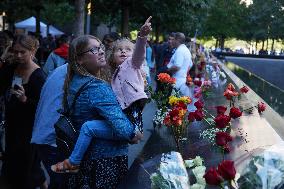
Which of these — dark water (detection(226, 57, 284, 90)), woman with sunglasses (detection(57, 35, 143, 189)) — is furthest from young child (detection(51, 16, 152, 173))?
dark water (detection(226, 57, 284, 90))

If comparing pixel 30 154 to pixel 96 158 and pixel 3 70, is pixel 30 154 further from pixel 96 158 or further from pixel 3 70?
pixel 96 158

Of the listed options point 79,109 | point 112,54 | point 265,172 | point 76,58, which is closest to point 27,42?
point 112,54

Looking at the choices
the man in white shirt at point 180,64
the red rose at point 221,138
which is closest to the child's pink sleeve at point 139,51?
the red rose at point 221,138

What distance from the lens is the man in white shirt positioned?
9.00m

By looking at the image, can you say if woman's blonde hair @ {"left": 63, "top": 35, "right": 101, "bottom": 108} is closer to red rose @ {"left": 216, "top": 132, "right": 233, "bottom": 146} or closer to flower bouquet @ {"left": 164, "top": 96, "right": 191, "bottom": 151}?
red rose @ {"left": 216, "top": 132, "right": 233, "bottom": 146}

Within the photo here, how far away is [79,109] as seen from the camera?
3.37 metres

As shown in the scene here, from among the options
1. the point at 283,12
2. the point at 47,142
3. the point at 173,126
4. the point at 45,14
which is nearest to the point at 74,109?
the point at 47,142

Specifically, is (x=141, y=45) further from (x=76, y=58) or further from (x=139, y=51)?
(x=76, y=58)

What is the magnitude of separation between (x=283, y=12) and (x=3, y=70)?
2008 inches

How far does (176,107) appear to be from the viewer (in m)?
5.00

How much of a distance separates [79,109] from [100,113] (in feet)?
0.58

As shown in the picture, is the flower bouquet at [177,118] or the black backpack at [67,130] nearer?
the black backpack at [67,130]

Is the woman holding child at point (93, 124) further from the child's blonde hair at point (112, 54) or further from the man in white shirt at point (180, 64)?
the man in white shirt at point (180, 64)

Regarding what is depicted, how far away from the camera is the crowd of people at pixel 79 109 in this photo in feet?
10.8
